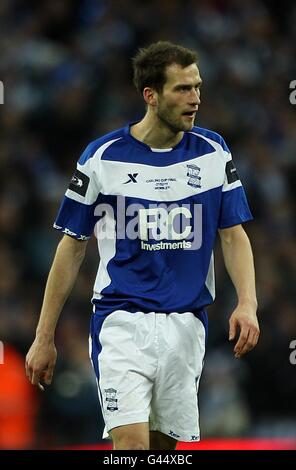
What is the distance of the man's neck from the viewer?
5.95 meters

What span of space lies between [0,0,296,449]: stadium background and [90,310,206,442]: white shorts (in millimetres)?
3499

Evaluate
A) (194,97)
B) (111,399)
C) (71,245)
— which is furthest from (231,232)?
(111,399)

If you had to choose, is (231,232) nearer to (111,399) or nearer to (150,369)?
(150,369)

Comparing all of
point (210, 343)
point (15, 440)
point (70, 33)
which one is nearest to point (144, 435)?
point (15, 440)

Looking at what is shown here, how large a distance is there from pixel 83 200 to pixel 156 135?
48 centimetres

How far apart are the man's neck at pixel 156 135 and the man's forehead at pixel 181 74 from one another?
213 millimetres

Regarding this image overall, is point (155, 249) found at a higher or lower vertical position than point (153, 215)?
lower

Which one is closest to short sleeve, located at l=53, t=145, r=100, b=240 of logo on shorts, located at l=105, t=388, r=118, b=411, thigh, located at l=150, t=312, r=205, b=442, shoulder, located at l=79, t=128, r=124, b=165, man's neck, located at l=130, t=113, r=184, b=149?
shoulder, located at l=79, t=128, r=124, b=165

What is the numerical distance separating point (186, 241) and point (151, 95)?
2.44 feet

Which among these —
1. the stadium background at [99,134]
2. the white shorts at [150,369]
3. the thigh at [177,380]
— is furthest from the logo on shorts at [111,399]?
the stadium background at [99,134]

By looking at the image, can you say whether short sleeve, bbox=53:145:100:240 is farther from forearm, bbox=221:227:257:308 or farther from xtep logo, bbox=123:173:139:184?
forearm, bbox=221:227:257:308

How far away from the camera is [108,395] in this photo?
18.7 ft

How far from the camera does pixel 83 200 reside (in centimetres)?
591

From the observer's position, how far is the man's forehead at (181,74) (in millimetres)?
5852
